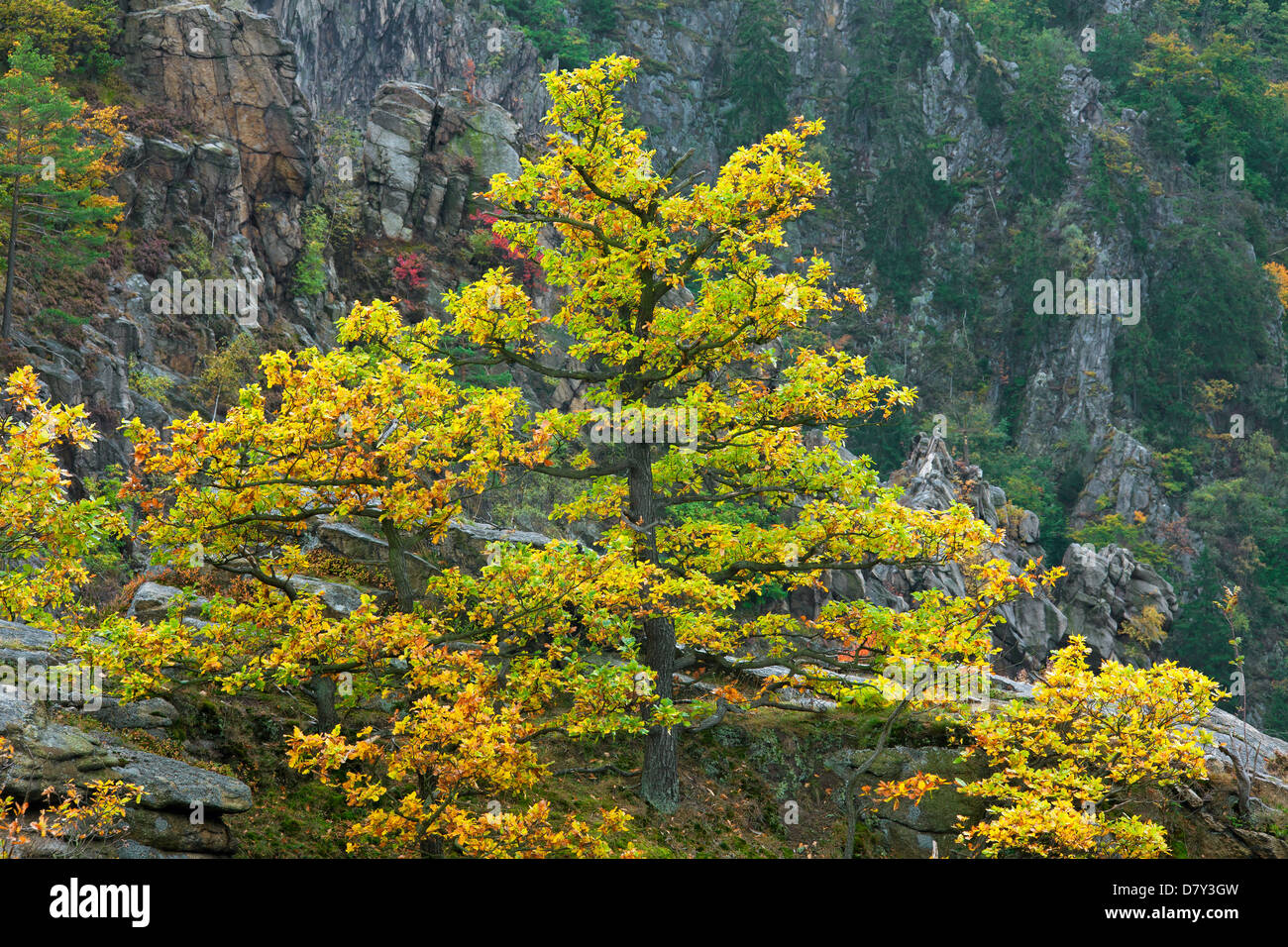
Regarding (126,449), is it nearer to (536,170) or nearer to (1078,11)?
(536,170)

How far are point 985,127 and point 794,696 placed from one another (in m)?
69.1

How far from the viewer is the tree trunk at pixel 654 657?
13.9 metres

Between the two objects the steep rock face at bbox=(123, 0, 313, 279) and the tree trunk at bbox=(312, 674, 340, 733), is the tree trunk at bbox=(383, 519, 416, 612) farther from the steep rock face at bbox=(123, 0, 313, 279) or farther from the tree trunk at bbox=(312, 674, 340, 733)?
the steep rock face at bbox=(123, 0, 313, 279)

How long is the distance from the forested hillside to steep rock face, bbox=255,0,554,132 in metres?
0.30

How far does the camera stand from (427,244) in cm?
4125

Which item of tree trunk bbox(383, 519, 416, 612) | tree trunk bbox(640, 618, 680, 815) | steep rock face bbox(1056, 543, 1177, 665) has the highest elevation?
tree trunk bbox(383, 519, 416, 612)

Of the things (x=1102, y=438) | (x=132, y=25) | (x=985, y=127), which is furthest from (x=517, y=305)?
(x=985, y=127)

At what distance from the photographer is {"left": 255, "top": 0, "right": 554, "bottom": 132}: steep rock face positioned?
56688mm
